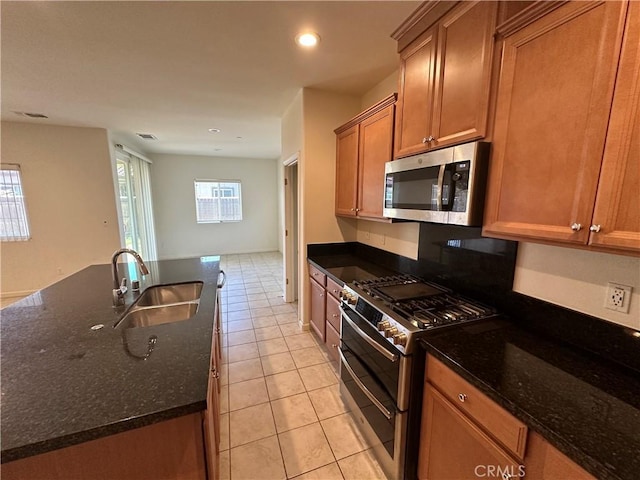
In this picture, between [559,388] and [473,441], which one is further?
[473,441]

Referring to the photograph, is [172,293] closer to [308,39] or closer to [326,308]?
[326,308]

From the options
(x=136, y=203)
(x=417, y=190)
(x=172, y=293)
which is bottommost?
(x=172, y=293)

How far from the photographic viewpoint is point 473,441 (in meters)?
1.06

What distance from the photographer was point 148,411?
2.66 ft

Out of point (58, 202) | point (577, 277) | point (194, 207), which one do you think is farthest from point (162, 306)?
point (194, 207)

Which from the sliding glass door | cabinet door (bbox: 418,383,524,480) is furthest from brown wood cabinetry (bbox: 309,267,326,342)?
the sliding glass door

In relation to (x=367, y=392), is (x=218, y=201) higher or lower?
higher

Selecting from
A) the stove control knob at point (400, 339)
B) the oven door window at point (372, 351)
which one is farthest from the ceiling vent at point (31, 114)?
the stove control knob at point (400, 339)

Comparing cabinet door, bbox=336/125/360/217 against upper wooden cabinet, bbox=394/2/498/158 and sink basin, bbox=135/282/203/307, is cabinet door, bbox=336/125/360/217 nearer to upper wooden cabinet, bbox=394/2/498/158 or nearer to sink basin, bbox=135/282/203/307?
upper wooden cabinet, bbox=394/2/498/158

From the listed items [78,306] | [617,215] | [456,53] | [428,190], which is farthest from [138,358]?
[456,53]

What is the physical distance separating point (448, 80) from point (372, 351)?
5.24 ft

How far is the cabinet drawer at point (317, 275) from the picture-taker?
8.43 ft

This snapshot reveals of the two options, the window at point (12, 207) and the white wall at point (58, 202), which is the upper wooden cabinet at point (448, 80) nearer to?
the white wall at point (58, 202)

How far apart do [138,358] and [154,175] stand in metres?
6.73
